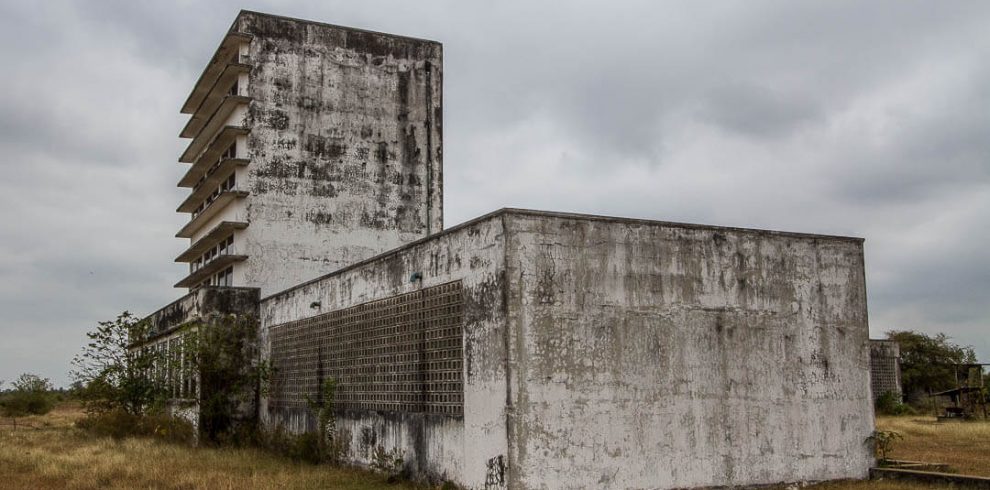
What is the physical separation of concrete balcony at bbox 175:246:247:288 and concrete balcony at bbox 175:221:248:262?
1.56ft

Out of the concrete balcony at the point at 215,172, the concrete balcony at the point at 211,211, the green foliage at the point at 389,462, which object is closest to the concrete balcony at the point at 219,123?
the concrete balcony at the point at 215,172

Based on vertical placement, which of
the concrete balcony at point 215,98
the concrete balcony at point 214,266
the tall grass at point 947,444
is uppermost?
the concrete balcony at point 215,98

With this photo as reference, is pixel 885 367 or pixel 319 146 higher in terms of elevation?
pixel 319 146

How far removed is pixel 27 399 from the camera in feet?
153

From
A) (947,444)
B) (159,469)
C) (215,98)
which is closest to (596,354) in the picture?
(159,469)

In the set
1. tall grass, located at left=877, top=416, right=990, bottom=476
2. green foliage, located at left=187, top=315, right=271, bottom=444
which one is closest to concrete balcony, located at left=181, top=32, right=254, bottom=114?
green foliage, located at left=187, top=315, right=271, bottom=444

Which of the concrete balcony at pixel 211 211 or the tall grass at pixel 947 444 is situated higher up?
the concrete balcony at pixel 211 211

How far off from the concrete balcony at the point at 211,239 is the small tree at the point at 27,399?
17044 mm

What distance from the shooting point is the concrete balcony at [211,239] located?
27016 millimetres

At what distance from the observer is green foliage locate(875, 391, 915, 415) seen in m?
36.2

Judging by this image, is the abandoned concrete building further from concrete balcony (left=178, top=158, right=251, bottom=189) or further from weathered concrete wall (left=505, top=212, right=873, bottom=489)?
concrete balcony (left=178, top=158, right=251, bottom=189)

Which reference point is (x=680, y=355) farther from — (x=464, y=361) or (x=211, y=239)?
(x=211, y=239)

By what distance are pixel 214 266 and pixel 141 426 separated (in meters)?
6.28

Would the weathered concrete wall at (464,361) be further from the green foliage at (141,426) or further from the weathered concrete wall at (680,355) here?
the green foliage at (141,426)
